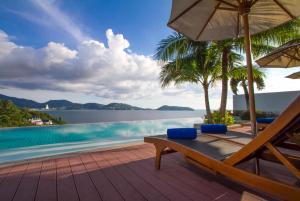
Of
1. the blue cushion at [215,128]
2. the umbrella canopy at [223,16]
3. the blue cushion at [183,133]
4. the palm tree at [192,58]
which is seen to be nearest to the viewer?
the umbrella canopy at [223,16]

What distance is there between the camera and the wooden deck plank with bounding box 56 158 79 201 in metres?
2.46

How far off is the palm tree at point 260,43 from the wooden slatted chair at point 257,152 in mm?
6061

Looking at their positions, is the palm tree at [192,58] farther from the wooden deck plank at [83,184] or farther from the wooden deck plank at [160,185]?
the wooden deck plank at [83,184]

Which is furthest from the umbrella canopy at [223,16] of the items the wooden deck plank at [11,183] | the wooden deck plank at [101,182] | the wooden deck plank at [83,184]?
the wooden deck plank at [11,183]

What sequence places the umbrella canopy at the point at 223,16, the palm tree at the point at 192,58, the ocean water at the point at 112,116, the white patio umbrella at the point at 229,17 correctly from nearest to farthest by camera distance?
the white patio umbrella at the point at 229,17 → the umbrella canopy at the point at 223,16 → the palm tree at the point at 192,58 → the ocean water at the point at 112,116

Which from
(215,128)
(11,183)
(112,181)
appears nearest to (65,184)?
(112,181)

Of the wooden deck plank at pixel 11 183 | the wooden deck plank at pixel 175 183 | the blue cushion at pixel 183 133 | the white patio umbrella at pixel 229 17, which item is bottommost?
the wooden deck plank at pixel 11 183

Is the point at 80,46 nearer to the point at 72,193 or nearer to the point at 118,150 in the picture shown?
the point at 118,150

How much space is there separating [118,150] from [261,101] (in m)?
15.1

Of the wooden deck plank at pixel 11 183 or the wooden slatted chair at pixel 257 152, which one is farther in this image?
the wooden deck plank at pixel 11 183

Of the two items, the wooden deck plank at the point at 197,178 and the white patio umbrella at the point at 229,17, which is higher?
the white patio umbrella at the point at 229,17

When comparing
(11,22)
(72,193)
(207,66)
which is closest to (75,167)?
(72,193)

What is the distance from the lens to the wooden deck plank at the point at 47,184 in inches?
97.1

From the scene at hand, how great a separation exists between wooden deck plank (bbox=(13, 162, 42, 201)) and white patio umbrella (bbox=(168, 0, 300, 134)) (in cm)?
329
